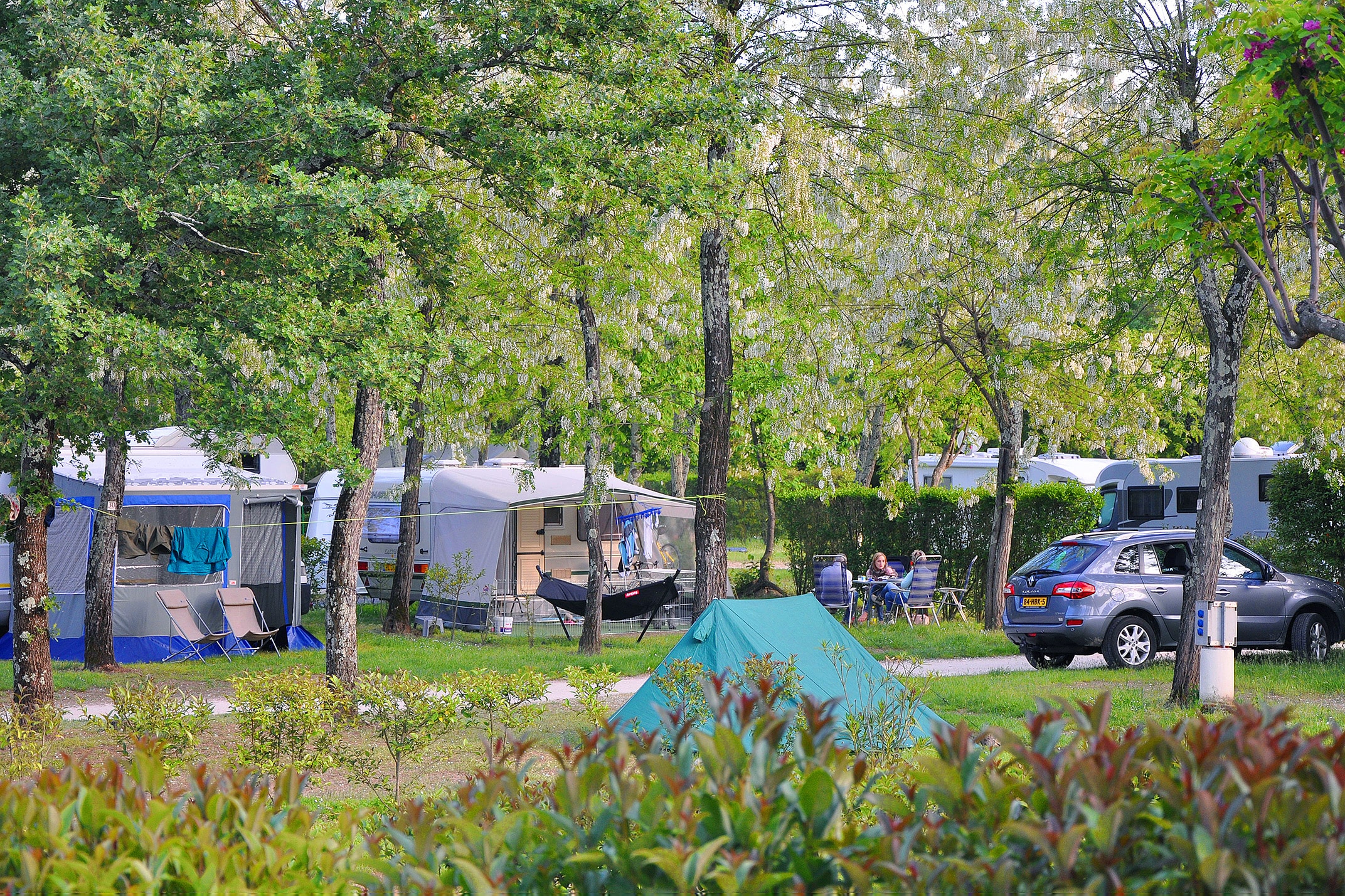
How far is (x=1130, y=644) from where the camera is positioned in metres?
11.8

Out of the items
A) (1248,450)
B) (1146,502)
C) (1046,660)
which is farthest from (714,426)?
(1146,502)

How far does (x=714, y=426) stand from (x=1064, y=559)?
12.3 ft

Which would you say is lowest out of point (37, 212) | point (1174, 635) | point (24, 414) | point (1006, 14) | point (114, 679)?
point (114, 679)

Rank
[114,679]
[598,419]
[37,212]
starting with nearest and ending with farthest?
[37,212], [114,679], [598,419]

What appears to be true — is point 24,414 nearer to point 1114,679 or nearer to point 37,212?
point 37,212

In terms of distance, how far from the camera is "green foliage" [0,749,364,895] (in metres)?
2.13

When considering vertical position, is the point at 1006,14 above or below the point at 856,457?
above

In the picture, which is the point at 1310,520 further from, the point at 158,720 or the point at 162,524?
the point at 162,524

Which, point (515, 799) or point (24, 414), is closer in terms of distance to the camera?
point (515, 799)

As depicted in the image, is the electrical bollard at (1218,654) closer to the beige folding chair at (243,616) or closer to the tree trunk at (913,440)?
the tree trunk at (913,440)

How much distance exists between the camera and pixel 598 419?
13734 mm

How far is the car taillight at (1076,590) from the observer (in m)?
11.6

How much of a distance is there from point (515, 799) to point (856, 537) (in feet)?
55.4

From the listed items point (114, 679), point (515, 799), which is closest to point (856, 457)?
point (114, 679)
